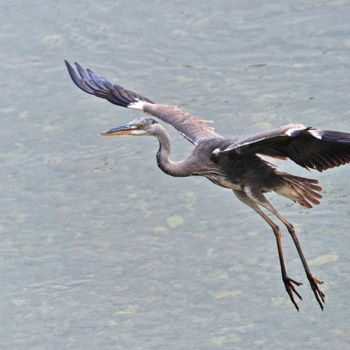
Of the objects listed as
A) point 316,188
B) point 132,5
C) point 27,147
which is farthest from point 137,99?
point 132,5

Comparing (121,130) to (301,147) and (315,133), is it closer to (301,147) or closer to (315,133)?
(301,147)

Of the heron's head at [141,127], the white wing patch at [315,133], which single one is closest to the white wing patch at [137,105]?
the heron's head at [141,127]

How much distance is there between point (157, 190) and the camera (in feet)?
43.2

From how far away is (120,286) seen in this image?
1170 cm

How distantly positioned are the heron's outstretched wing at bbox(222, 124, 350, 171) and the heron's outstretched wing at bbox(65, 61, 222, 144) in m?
0.93

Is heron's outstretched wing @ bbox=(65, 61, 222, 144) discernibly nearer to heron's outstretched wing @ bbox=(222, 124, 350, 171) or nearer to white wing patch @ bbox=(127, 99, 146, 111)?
white wing patch @ bbox=(127, 99, 146, 111)

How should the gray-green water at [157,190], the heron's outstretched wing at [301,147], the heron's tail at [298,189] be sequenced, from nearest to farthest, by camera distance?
the heron's outstretched wing at [301,147] → the heron's tail at [298,189] → the gray-green water at [157,190]

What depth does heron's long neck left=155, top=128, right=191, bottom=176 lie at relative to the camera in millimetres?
9320

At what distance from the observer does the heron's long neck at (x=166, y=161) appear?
30.6 feet

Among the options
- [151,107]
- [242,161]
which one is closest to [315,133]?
[242,161]

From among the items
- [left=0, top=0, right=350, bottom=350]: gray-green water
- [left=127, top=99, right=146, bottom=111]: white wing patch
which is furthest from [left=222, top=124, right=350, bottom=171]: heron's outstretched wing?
[left=0, top=0, right=350, bottom=350]: gray-green water

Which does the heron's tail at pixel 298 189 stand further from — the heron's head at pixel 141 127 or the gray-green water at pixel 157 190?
the gray-green water at pixel 157 190

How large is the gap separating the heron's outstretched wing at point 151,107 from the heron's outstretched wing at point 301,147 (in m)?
0.93

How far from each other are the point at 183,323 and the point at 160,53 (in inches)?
233
